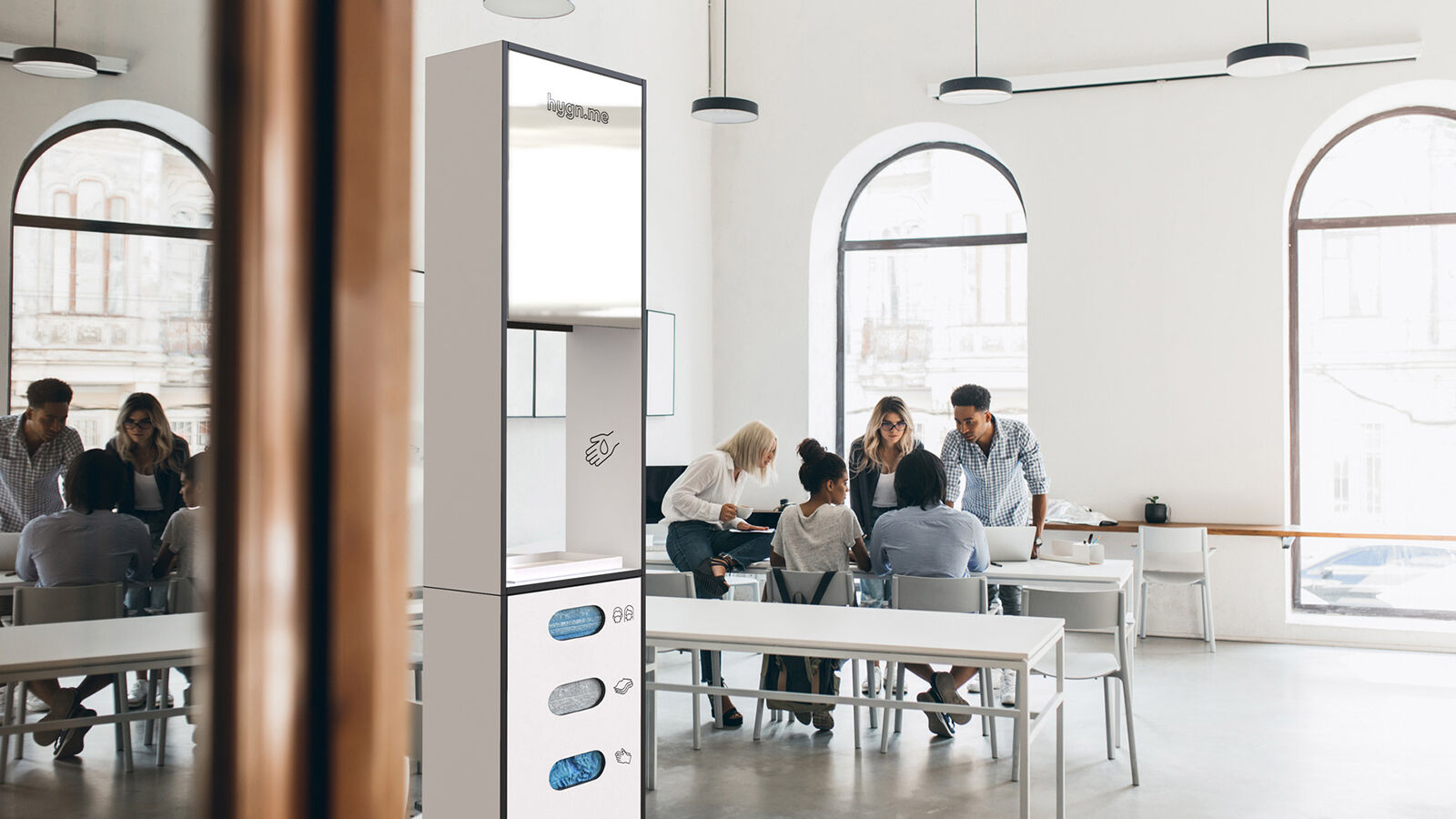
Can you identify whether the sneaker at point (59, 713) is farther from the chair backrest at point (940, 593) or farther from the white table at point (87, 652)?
the chair backrest at point (940, 593)

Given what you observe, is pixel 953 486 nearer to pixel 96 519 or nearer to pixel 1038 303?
pixel 1038 303

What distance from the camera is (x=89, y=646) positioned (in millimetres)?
312

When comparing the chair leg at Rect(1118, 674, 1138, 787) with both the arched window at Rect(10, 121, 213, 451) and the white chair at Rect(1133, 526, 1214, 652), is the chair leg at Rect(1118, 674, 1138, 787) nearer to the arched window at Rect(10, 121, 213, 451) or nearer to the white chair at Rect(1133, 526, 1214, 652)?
the white chair at Rect(1133, 526, 1214, 652)

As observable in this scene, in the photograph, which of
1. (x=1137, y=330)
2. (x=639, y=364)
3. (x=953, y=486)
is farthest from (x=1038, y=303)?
(x=639, y=364)

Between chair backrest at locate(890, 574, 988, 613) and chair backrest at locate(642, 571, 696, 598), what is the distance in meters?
0.88

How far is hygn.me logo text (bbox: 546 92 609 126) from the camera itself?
2559 millimetres

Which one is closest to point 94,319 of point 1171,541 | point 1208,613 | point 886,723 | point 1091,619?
point 1091,619

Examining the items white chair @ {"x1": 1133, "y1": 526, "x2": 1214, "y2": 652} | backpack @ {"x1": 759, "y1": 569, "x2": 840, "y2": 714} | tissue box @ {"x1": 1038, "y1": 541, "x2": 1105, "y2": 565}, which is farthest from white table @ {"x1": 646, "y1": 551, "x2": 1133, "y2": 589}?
white chair @ {"x1": 1133, "y1": 526, "x2": 1214, "y2": 652}

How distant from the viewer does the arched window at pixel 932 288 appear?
8.39 metres

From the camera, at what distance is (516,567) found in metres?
2.66

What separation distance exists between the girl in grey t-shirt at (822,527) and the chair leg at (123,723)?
Result: 461 centimetres

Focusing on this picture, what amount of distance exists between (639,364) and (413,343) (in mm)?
2610

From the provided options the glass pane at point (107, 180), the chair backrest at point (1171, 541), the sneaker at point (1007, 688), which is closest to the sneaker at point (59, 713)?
the glass pane at point (107, 180)

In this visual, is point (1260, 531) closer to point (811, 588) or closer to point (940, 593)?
point (940, 593)
